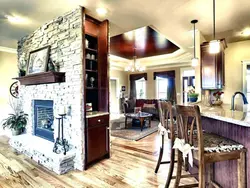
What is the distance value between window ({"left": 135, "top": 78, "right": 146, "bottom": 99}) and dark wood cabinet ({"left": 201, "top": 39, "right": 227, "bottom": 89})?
5918mm

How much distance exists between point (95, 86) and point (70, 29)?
1.19 meters

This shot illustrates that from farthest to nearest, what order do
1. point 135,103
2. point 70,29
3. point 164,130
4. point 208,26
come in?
point 135,103 < point 208,26 < point 70,29 < point 164,130

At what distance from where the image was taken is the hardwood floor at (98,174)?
8.04ft

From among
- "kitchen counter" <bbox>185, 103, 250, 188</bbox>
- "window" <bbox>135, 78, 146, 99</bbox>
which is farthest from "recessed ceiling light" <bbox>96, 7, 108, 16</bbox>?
"window" <bbox>135, 78, 146, 99</bbox>

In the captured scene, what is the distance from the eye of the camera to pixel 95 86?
3500 millimetres

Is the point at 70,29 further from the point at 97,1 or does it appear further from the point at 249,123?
the point at 249,123

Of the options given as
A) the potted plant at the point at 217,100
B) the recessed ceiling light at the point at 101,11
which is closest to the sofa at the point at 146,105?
the potted plant at the point at 217,100

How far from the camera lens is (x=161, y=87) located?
9102 mm

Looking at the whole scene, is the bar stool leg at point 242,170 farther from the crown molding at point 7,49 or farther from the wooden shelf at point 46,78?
the crown molding at point 7,49

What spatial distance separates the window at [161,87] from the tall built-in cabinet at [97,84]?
19.7ft

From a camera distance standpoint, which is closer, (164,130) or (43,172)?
(164,130)

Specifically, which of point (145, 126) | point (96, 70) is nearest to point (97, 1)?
point (96, 70)

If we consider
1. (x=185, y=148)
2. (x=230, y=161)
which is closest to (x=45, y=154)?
(x=185, y=148)

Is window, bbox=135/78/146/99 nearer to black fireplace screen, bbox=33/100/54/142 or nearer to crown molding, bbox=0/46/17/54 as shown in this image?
crown molding, bbox=0/46/17/54
